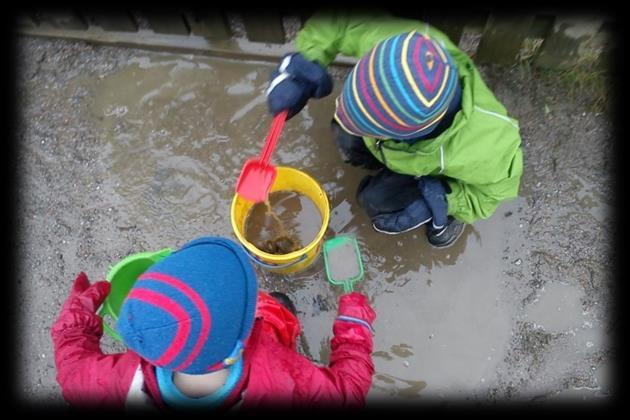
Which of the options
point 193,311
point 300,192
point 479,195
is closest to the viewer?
point 193,311

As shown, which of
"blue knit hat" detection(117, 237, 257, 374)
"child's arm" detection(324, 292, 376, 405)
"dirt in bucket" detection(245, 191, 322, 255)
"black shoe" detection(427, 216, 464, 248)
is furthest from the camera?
"dirt in bucket" detection(245, 191, 322, 255)

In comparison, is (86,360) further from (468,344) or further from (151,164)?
(468,344)

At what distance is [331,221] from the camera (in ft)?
7.20

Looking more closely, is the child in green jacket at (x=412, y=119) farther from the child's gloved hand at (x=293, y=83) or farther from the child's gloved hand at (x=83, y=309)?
the child's gloved hand at (x=83, y=309)

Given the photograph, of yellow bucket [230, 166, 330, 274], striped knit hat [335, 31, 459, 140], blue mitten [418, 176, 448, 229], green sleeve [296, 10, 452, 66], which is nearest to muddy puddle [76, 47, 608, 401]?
yellow bucket [230, 166, 330, 274]

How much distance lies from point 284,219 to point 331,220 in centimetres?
19

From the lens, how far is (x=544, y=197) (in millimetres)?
2152

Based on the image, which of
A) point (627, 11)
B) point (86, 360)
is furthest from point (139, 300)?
point (627, 11)

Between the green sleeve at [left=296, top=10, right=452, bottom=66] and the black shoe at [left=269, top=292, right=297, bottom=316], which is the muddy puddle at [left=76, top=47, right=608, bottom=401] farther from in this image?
the green sleeve at [left=296, top=10, right=452, bottom=66]

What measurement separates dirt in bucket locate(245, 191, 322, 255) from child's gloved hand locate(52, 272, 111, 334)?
23.9 inches

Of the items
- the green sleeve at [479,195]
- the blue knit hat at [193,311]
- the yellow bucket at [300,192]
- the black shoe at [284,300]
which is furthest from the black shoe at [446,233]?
the blue knit hat at [193,311]

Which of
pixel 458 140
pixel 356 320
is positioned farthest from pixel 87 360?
pixel 458 140

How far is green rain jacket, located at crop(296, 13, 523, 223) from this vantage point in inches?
65.7

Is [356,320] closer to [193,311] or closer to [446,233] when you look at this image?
[446,233]
